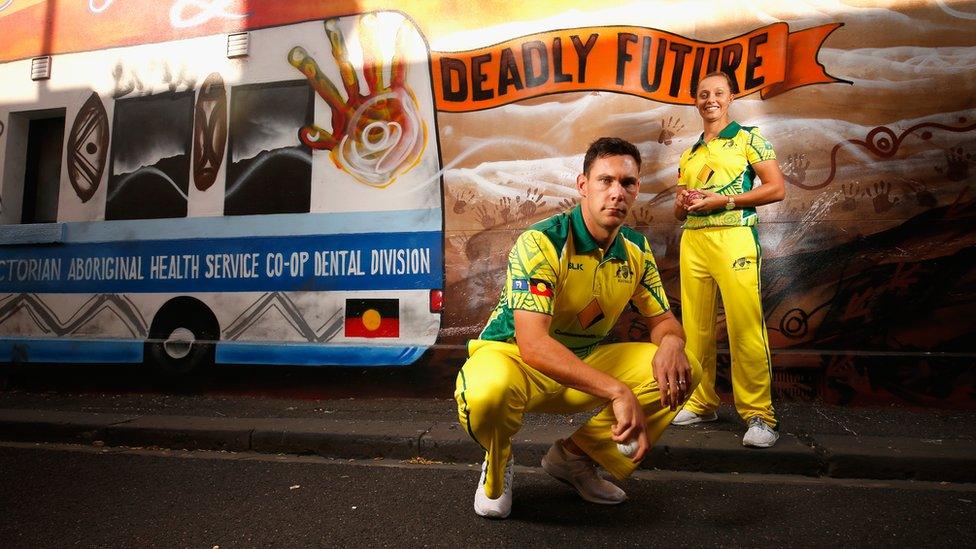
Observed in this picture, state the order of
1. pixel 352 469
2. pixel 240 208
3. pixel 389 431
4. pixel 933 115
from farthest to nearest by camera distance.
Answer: pixel 240 208 → pixel 933 115 → pixel 389 431 → pixel 352 469

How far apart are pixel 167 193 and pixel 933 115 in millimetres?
6676

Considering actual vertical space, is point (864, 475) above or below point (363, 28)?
below

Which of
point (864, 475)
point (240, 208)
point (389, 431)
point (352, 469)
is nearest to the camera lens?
point (864, 475)

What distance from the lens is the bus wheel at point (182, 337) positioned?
5.48m

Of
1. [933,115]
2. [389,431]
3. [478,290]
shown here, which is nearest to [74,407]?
[389,431]

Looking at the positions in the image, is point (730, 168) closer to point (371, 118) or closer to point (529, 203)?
point (529, 203)

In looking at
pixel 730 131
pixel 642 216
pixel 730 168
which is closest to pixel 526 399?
pixel 730 168

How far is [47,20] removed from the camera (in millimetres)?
6238

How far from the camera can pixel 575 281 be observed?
8.23 feet

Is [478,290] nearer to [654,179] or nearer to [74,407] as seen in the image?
[654,179]

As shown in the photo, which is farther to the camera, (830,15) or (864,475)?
(830,15)

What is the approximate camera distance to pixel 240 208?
561cm

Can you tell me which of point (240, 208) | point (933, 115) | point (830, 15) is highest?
point (830, 15)

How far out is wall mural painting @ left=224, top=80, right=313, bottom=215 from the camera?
553cm
